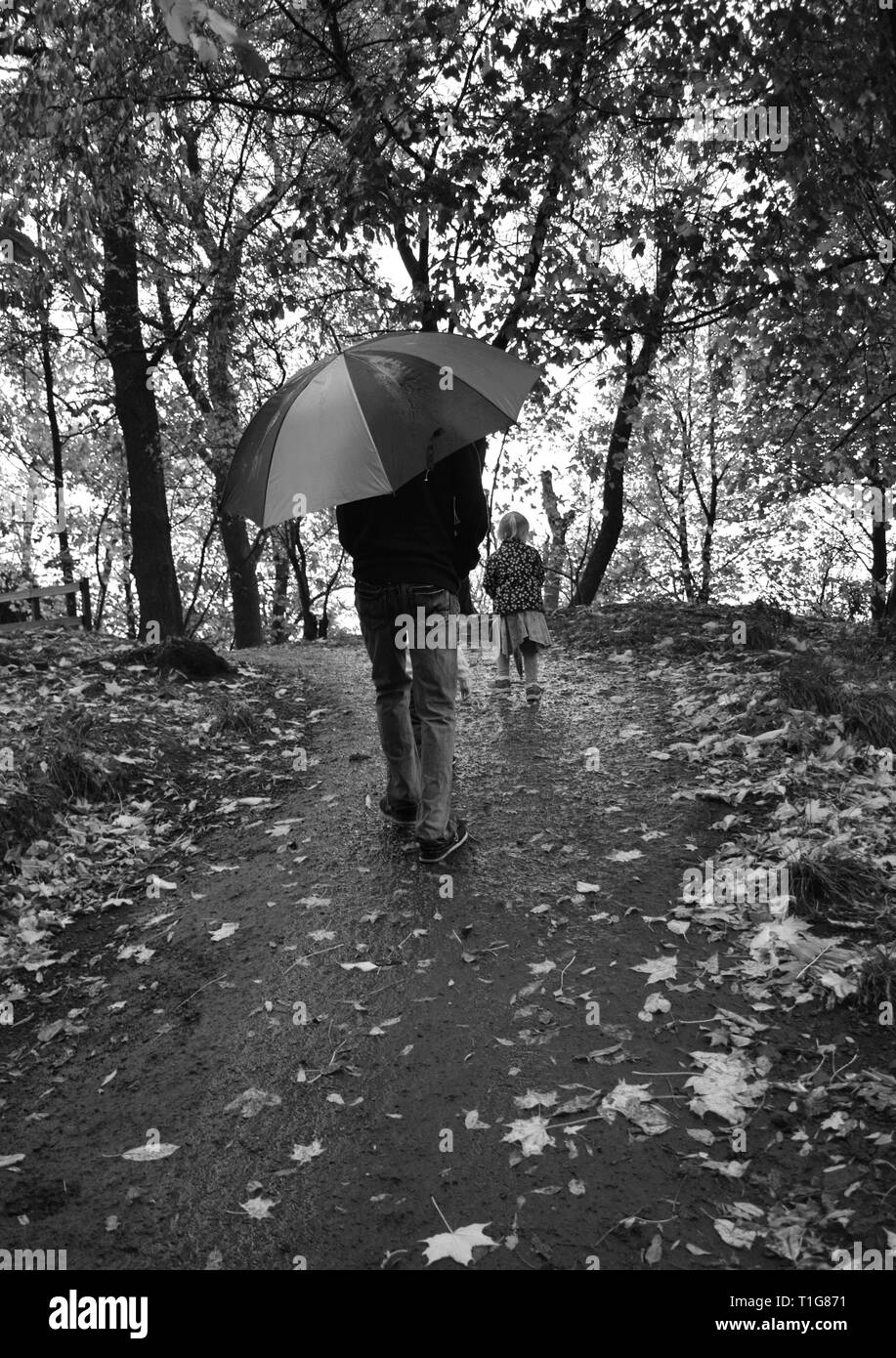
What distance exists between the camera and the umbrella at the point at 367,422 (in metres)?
4.04

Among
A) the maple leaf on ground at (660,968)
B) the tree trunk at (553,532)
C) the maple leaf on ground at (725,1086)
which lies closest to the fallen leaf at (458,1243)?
the maple leaf on ground at (725,1086)

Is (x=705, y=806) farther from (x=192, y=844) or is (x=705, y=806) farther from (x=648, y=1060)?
(x=192, y=844)

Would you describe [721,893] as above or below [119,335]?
below

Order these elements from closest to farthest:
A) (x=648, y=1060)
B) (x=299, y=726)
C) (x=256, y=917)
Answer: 1. (x=648, y=1060)
2. (x=256, y=917)
3. (x=299, y=726)

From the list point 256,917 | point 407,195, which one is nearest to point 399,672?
point 256,917

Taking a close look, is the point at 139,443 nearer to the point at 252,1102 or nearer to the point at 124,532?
the point at 252,1102

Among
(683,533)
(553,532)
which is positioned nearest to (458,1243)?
(553,532)

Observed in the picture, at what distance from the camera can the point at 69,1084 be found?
3.54 m

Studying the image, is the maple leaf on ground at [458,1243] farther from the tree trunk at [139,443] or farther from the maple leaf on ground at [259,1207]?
the tree trunk at [139,443]

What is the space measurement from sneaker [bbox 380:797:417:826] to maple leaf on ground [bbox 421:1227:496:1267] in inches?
114

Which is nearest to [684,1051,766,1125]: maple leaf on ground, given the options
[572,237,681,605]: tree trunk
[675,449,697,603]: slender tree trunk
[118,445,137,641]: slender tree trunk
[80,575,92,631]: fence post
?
[572,237,681,605]: tree trunk

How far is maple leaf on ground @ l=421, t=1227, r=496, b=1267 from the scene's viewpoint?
2.46 meters

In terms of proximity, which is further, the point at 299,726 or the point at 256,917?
the point at 299,726

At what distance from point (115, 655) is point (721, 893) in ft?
22.4
